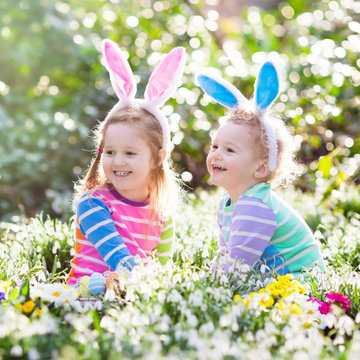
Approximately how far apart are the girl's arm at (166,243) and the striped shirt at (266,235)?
1.05 ft

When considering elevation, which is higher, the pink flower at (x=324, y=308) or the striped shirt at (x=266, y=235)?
the striped shirt at (x=266, y=235)

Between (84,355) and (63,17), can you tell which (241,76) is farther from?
(84,355)

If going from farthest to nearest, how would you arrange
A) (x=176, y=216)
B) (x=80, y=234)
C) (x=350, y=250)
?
(x=176, y=216) → (x=350, y=250) → (x=80, y=234)

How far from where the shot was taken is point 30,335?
1.62 meters

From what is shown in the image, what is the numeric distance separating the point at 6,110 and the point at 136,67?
140cm

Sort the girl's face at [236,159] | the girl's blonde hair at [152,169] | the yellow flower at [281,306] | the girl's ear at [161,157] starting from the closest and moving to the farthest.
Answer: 1. the yellow flower at [281,306]
2. the girl's face at [236,159]
3. the girl's blonde hair at [152,169]
4. the girl's ear at [161,157]

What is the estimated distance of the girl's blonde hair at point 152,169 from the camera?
2.80 metres

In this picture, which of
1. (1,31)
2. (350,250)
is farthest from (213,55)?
(350,250)

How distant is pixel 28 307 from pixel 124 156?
1.02 meters

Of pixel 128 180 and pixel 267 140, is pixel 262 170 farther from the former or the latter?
pixel 128 180

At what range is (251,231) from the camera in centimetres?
251

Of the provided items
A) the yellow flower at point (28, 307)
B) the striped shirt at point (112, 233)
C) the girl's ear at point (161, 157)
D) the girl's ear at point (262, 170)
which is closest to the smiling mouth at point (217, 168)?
the girl's ear at point (262, 170)

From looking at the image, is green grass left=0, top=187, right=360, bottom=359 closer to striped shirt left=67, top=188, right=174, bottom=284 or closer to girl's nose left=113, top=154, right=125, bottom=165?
striped shirt left=67, top=188, right=174, bottom=284

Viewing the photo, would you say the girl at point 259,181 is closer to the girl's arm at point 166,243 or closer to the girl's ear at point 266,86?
the girl's ear at point 266,86
